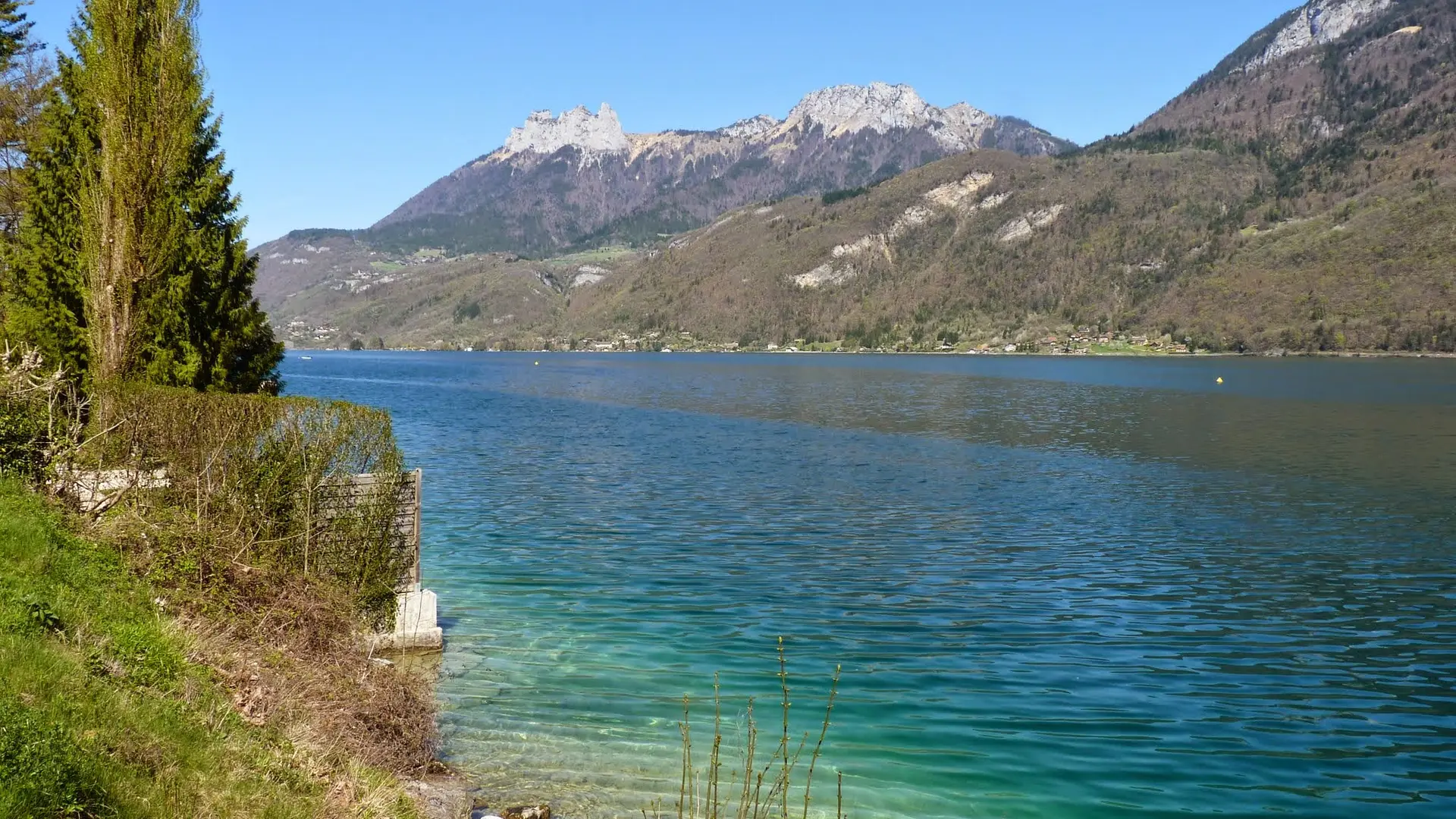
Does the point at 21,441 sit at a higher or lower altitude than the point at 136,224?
lower

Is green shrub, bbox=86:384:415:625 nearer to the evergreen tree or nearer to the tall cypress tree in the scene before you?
the tall cypress tree

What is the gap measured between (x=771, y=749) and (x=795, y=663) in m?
3.12

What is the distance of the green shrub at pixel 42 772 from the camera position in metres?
5.35

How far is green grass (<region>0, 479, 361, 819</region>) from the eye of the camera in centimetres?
576

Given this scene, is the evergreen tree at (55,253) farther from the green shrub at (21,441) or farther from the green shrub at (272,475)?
the green shrub at (272,475)

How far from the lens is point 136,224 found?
18016 millimetres

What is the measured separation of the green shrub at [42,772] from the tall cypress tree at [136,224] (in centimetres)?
1353

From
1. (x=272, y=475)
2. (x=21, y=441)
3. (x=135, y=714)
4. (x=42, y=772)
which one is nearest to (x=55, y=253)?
(x=21, y=441)

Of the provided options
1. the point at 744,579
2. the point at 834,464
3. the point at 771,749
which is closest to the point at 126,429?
the point at 771,749

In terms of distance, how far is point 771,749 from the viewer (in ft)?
35.7

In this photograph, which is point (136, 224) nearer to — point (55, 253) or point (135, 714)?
point (55, 253)

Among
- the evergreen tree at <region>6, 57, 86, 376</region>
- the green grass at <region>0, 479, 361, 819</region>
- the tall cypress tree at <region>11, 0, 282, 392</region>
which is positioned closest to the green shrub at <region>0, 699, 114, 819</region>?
the green grass at <region>0, 479, 361, 819</region>

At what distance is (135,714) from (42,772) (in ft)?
5.27

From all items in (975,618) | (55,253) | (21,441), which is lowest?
(975,618)
